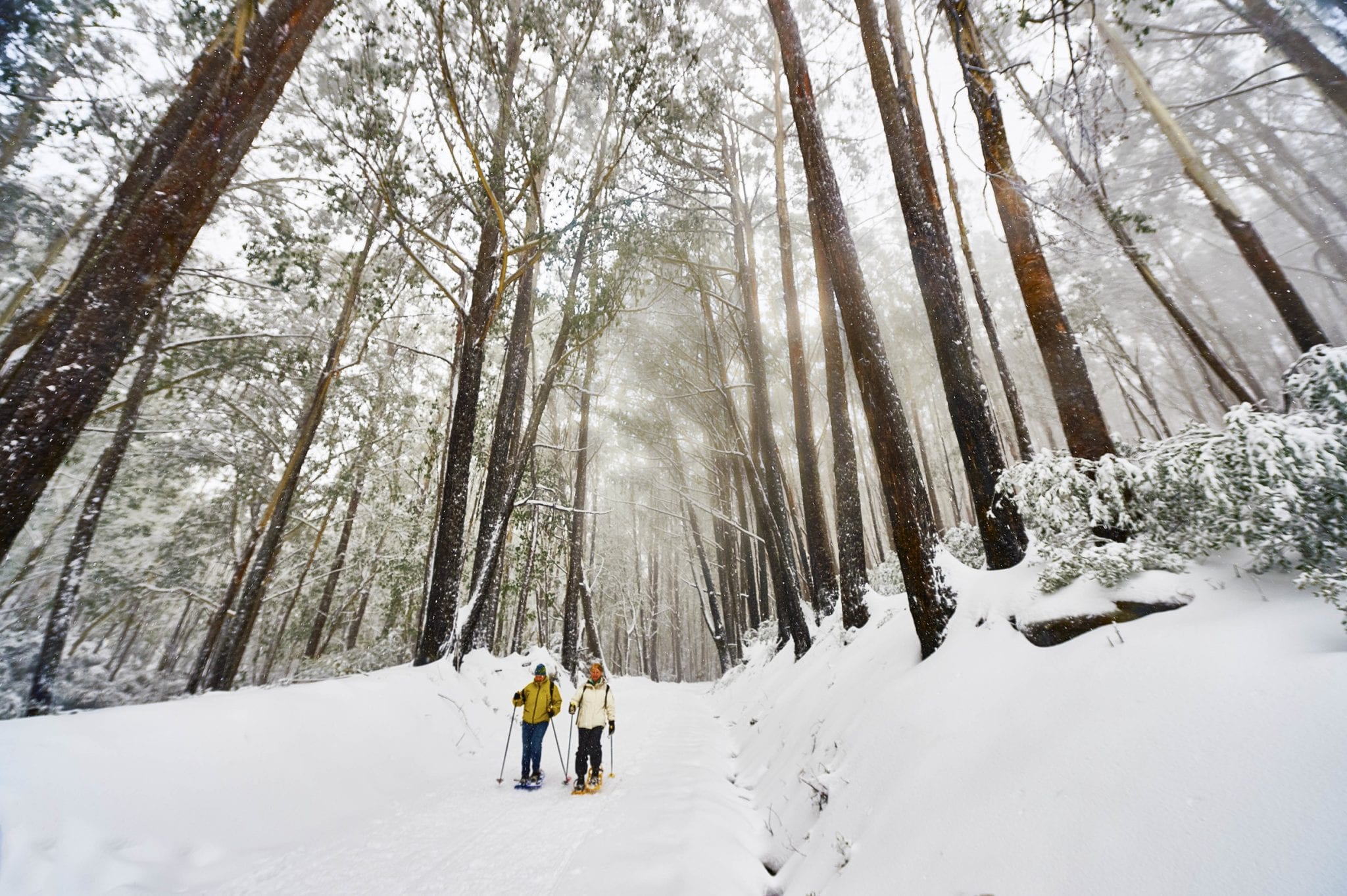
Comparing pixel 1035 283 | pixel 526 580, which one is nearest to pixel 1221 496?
pixel 1035 283

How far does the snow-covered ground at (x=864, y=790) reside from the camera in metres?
1.65

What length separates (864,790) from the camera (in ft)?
10.3

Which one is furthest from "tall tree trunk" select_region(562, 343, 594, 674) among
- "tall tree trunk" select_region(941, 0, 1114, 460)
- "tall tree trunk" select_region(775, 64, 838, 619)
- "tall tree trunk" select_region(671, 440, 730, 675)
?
"tall tree trunk" select_region(941, 0, 1114, 460)

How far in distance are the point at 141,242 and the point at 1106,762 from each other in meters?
6.33

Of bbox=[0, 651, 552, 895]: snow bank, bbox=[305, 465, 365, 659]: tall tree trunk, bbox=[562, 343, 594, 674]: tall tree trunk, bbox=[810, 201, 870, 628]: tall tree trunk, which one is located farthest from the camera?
bbox=[305, 465, 365, 659]: tall tree trunk

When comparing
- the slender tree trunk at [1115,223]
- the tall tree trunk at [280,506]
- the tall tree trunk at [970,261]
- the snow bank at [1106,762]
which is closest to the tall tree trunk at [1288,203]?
the slender tree trunk at [1115,223]

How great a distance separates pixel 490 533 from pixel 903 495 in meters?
6.61

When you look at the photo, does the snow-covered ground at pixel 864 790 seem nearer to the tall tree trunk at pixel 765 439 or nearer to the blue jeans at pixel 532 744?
the blue jeans at pixel 532 744

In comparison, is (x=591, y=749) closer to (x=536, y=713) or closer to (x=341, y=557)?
(x=536, y=713)

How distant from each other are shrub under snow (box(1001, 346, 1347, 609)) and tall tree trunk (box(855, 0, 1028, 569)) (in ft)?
1.95

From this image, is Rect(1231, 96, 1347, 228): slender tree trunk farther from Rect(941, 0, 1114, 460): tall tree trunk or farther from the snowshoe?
the snowshoe

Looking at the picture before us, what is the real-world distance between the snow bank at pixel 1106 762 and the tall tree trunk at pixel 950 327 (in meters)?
0.64

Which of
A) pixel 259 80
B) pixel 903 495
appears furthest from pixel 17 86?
pixel 903 495

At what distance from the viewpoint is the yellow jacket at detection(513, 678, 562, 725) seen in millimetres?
5672
